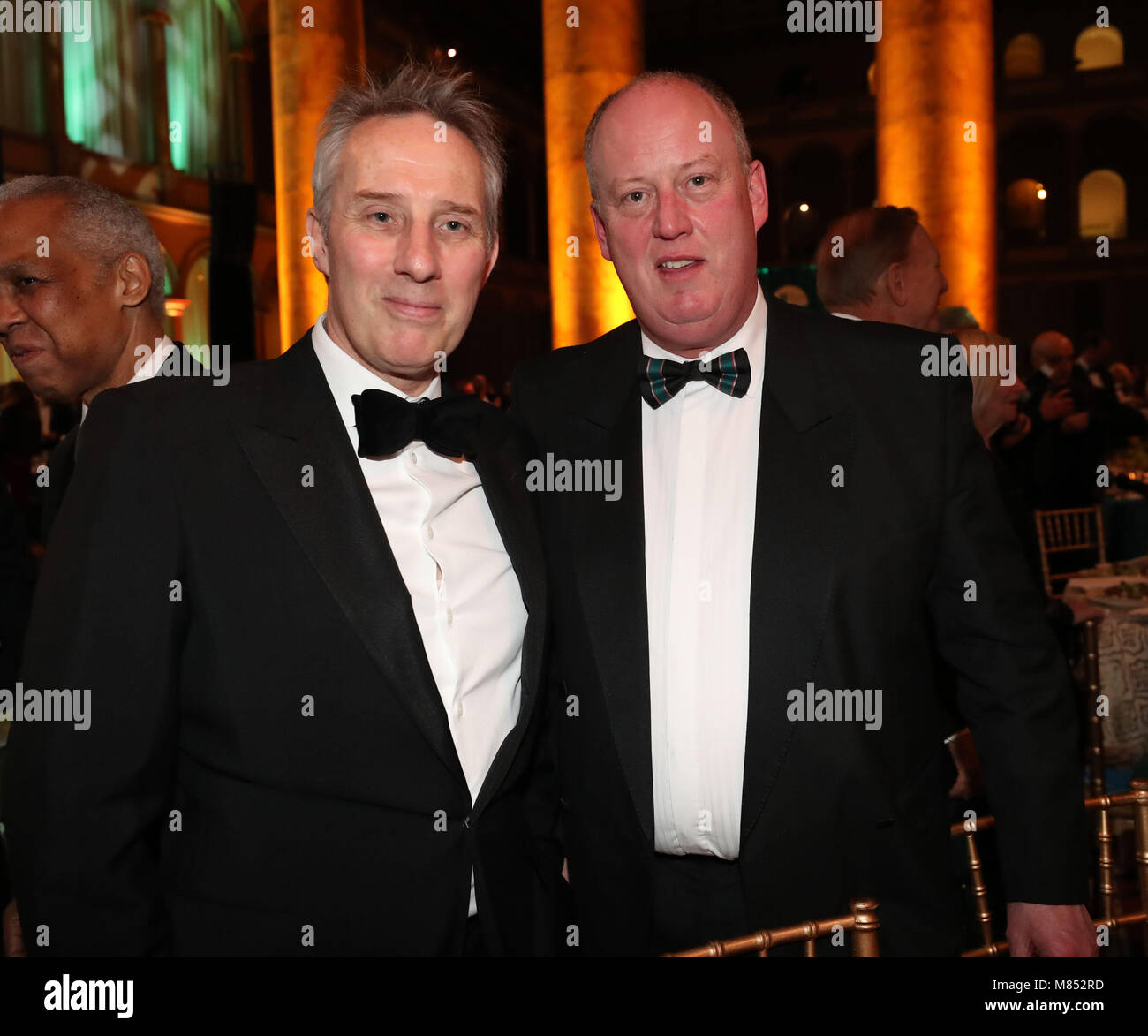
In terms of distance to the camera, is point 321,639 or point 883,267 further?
point 883,267

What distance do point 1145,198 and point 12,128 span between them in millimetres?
22527

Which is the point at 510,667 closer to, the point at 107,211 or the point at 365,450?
the point at 365,450

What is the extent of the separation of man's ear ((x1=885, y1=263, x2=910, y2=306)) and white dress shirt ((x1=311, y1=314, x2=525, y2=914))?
2083 millimetres

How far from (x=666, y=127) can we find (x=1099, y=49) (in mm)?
27604

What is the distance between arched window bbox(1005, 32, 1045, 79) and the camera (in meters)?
24.4

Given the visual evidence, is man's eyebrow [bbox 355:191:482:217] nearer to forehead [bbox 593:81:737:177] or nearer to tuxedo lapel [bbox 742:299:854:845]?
forehead [bbox 593:81:737:177]

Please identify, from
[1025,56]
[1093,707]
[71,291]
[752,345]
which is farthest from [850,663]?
[1025,56]

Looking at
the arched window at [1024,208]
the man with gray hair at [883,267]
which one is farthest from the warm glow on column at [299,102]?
the arched window at [1024,208]

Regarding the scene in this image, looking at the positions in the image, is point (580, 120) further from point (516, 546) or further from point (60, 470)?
point (516, 546)

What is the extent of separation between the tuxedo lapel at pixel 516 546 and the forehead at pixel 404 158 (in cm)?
37

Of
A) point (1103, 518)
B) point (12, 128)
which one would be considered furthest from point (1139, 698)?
point (12, 128)

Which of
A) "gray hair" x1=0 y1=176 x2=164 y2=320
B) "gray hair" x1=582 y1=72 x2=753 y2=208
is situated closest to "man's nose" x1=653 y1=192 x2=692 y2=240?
"gray hair" x1=582 y1=72 x2=753 y2=208

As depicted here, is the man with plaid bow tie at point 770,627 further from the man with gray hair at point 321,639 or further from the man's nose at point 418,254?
the man's nose at point 418,254

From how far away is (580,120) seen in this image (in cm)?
1088
